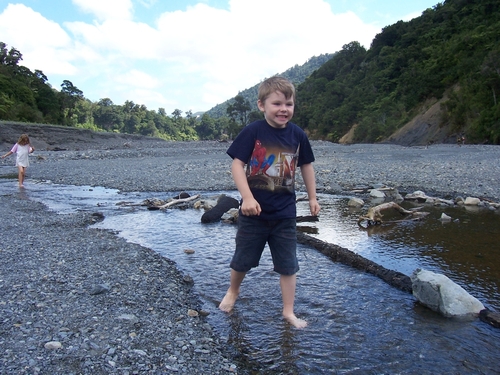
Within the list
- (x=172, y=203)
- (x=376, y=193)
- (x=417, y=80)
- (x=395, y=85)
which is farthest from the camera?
(x=395, y=85)

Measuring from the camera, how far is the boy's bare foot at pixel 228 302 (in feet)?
10.6

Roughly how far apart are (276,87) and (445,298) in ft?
6.89

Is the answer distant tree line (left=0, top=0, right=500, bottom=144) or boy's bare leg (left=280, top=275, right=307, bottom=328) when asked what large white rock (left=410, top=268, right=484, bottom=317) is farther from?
distant tree line (left=0, top=0, right=500, bottom=144)

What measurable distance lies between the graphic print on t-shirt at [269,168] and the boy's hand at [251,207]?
0.23 meters

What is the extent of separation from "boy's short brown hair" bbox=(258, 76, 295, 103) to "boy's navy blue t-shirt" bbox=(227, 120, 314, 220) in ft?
0.72

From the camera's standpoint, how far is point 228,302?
10.7 ft

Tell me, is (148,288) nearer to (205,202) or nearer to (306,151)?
(306,151)

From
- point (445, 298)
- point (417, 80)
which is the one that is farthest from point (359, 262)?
point (417, 80)

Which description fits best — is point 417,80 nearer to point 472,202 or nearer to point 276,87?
point 472,202

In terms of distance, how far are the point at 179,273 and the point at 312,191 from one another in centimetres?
172

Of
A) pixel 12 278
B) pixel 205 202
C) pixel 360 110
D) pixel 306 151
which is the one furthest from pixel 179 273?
pixel 360 110

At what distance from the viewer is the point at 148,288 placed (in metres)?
3.46

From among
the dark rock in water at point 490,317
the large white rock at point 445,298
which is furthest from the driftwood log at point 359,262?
the dark rock in water at point 490,317

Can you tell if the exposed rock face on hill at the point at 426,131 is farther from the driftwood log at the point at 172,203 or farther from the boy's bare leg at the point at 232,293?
the boy's bare leg at the point at 232,293
